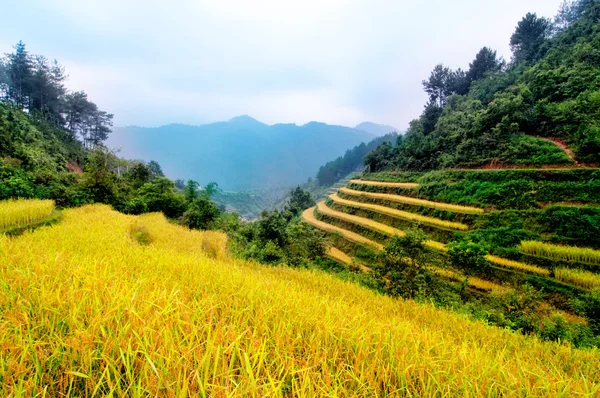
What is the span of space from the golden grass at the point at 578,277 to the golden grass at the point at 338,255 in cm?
Answer: 771

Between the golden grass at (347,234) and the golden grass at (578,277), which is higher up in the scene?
the golden grass at (578,277)

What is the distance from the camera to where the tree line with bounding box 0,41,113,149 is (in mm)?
28250

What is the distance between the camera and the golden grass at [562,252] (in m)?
8.02

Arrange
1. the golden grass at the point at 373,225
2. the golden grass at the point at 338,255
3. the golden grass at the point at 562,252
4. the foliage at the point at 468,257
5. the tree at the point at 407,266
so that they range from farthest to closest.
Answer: the golden grass at the point at 338,255, the golden grass at the point at 373,225, the foliage at the point at 468,257, the golden grass at the point at 562,252, the tree at the point at 407,266

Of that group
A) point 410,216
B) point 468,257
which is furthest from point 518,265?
point 410,216

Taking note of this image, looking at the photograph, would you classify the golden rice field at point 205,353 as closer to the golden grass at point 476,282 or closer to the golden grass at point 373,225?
the golden grass at point 476,282

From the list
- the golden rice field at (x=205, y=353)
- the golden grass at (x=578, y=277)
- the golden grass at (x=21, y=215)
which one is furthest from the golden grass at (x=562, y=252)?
the golden grass at (x=21, y=215)

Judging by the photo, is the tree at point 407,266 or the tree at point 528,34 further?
the tree at point 528,34

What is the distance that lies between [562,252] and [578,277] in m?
1.09

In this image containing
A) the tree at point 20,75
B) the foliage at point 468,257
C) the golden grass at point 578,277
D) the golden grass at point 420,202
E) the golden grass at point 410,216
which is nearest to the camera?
the golden grass at point 578,277

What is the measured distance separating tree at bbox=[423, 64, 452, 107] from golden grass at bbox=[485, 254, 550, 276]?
103 ft

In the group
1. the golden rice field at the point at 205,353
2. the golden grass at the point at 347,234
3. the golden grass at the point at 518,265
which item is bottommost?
the golden grass at the point at 347,234

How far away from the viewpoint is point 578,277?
298 inches

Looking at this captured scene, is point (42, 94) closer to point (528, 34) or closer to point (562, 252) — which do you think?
point (562, 252)
